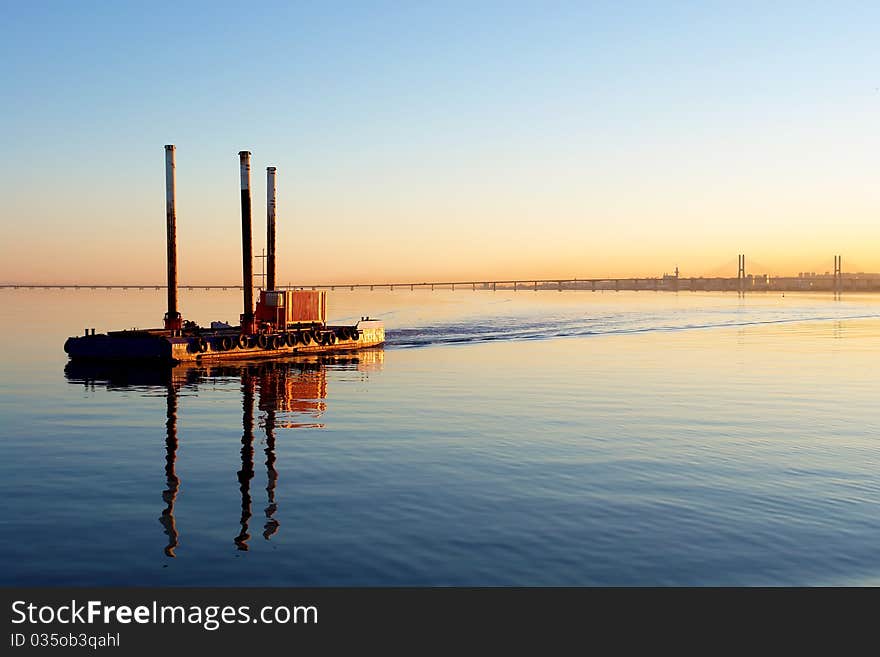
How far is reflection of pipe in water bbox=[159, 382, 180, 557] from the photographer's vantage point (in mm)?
16156

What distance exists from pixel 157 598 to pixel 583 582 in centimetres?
663

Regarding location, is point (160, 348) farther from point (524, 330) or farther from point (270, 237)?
point (524, 330)

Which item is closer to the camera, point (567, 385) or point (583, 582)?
point (583, 582)

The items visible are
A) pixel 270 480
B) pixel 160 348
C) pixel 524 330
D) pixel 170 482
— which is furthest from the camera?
pixel 524 330

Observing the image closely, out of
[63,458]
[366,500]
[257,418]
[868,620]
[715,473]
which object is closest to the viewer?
[868,620]

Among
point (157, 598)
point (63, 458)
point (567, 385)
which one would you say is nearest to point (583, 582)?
point (157, 598)

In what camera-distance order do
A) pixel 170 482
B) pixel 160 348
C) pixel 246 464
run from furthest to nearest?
pixel 160 348 → pixel 246 464 → pixel 170 482

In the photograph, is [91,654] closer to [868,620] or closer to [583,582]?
[583,582]

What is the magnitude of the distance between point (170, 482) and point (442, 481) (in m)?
6.70

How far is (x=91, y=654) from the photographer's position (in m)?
11.2

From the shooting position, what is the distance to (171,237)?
6575 centimetres

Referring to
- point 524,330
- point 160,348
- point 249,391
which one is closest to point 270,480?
point 249,391

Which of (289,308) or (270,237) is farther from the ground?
(270,237)

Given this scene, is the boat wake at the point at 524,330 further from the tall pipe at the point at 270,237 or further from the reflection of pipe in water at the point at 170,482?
the reflection of pipe in water at the point at 170,482
